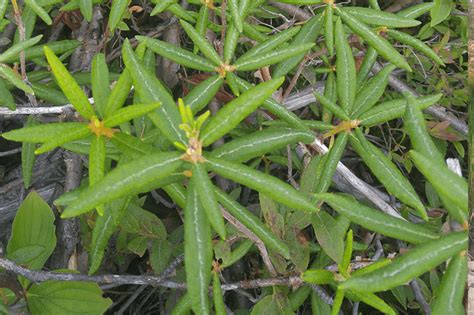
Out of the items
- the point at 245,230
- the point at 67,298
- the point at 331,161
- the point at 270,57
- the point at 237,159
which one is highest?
the point at 270,57

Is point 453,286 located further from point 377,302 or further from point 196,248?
point 196,248

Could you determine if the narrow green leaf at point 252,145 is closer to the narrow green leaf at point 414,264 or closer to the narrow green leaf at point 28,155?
the narrow green leaf at point 414,264

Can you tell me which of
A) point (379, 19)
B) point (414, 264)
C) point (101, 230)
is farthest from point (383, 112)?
point (101, 230)

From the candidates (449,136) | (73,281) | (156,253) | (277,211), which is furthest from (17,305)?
(449,136)

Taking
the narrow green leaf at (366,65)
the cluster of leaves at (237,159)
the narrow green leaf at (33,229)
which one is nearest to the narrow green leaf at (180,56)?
the cluster of leaves at (237,159)

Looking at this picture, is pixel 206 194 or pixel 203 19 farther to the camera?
pixel 203 19

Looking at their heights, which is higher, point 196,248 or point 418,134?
point 418,134

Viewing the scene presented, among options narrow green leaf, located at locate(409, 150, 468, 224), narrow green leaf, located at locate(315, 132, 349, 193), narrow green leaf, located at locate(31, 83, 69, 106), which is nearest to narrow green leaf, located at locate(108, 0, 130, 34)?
narrow green leaf, located at locate(31, 83, 69, 106)
